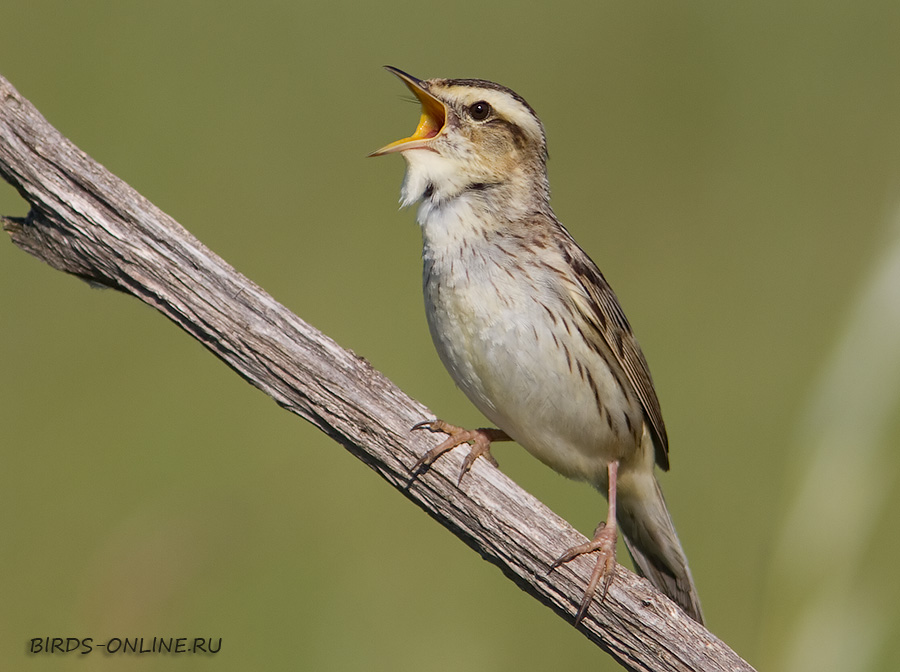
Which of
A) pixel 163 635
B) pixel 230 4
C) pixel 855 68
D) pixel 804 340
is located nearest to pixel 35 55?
pixel 230 4

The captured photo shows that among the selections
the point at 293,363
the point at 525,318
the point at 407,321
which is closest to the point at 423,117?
the point at 525,318

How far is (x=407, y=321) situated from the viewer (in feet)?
27.7

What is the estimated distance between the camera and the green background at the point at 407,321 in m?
5.23

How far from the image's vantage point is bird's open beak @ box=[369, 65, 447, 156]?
4457 mm

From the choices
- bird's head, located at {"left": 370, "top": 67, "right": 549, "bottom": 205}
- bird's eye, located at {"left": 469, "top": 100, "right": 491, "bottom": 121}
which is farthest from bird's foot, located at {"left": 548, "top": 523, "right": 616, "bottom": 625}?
bird's eye, located at {"left": 469, "top": 100, "right": 491, "bottom": 121}

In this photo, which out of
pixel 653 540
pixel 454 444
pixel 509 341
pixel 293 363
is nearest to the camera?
pixel 293 363

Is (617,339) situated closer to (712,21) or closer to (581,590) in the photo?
(581,590)

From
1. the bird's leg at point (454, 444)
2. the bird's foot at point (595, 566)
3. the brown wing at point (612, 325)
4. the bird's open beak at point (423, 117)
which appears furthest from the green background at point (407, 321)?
the bird's open beak at point (423, 117)

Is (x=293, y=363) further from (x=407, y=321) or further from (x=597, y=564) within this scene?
(x=407, y=321)

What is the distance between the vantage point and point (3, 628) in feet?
20.1

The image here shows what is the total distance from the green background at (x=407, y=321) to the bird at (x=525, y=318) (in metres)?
0.89

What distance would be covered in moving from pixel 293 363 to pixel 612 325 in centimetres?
157

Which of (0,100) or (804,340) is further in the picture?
(804,340)

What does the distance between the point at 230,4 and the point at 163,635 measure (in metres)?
7.73
